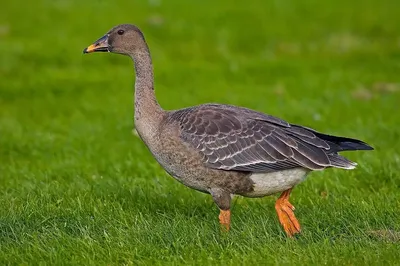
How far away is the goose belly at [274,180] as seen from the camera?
7352mm

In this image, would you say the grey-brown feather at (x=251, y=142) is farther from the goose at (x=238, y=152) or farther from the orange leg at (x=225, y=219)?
the orange leg at (x=225, y=219)

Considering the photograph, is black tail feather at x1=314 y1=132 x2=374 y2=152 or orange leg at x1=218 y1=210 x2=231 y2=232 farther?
black tail feather at x1=314 y1=132 x2=374 y2=152

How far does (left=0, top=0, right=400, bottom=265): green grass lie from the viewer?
262 inches

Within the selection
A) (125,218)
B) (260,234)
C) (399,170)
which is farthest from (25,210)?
(399,170)

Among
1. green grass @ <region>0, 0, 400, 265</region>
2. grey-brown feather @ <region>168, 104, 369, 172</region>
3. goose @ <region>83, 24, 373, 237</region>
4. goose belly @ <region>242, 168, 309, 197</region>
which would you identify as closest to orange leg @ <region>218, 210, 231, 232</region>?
goose @ <region>83, 24, 373, 237</region>

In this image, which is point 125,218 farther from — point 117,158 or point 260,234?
point 117,158

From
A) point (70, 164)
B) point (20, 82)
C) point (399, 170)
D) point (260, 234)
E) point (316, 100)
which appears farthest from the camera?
point (20, 82)

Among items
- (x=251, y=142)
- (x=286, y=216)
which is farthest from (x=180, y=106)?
(x=286, y=216)

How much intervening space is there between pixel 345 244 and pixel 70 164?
16.2 ft

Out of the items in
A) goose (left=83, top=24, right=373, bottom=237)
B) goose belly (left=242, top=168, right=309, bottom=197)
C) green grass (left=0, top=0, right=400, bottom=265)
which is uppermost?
goose (left=83, top=24, right=373, bottom=237)

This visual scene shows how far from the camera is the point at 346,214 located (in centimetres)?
746

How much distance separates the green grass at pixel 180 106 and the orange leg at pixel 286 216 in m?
0.10

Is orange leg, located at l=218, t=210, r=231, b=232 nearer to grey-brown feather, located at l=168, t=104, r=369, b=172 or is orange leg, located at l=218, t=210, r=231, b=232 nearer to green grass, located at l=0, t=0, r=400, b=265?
green grass, located at l=0, t=0, r=400, b=265

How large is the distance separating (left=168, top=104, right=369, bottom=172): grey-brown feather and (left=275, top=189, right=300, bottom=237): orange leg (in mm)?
318
